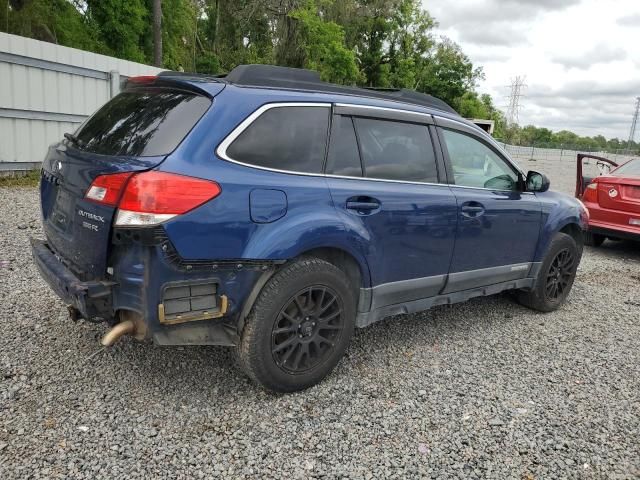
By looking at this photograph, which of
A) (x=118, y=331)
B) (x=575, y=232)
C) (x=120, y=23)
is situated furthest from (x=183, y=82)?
(x=120, y=23)

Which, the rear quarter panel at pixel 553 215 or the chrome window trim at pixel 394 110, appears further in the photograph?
the rear quarter panel at pixel 553 215

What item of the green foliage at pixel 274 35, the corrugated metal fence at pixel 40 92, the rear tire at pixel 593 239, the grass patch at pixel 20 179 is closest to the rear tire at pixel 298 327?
the corrugated metal fence at pixel 40 92

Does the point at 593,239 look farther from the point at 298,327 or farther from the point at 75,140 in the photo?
the point at 75,140

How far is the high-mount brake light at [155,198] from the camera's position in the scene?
244 centimetres

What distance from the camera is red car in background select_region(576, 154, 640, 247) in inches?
284

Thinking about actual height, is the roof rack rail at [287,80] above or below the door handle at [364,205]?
above

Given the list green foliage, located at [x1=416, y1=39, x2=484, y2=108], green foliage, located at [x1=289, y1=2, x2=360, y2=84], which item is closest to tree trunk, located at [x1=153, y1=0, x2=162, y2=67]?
green foliage, located at [x1=289, y1=2, x2=360, y2=84]

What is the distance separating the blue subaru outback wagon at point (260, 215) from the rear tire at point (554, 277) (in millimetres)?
1221

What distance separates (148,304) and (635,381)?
133 inches

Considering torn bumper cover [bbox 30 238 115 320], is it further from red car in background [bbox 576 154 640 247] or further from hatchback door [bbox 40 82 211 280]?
red car in background [bbox 576 154 640 247]

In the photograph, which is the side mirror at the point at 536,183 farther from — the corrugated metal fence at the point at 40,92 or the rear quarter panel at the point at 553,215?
the corrugated metal fence at the point at 40,92

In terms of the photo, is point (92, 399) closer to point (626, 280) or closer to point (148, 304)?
point (148, 304)

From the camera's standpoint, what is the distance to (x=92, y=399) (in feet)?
9.48

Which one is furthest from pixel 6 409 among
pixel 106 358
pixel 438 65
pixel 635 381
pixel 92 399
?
pixel 438 65
